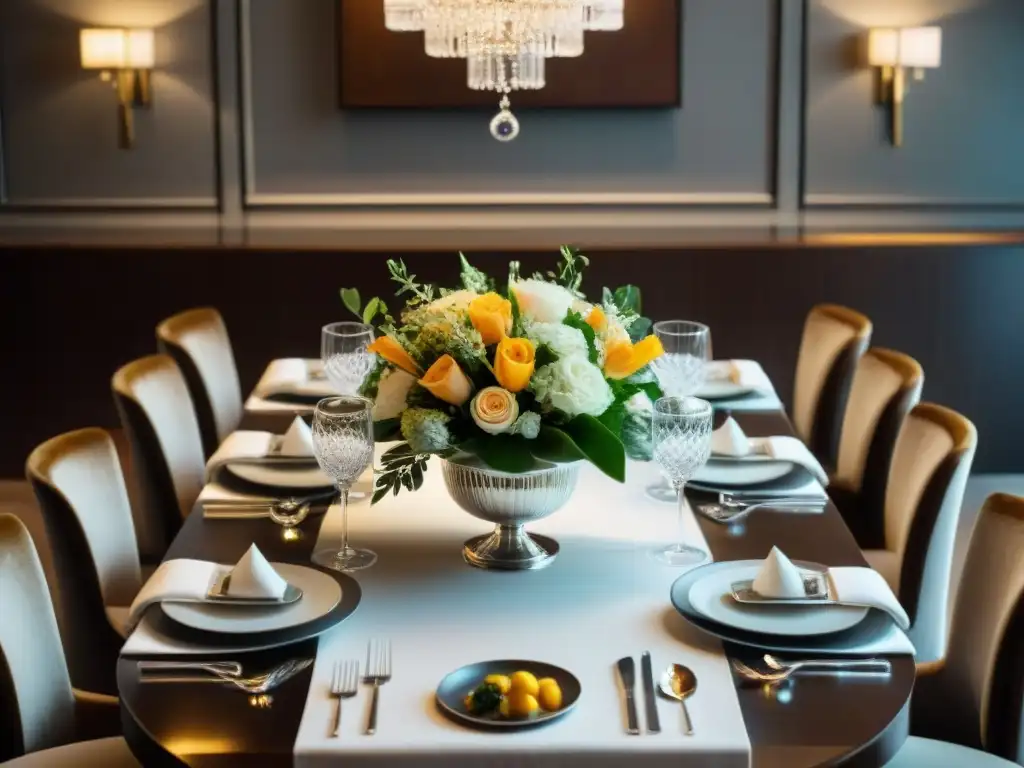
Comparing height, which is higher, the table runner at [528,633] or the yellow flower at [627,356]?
the yellow flower at [627,356]

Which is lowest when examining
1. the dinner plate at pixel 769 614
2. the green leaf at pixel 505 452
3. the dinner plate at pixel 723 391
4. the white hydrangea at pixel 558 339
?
the dinner plate at pixel 769 614

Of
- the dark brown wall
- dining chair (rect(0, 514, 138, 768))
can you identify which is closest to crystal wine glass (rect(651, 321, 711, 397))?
dining chair (rect(0, 514, 138, 768))

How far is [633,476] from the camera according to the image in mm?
2703

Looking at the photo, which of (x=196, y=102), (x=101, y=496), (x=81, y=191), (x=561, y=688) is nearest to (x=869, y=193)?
(x=196, y=102)

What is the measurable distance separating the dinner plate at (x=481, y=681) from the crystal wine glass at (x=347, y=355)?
1.15m

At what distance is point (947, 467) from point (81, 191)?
11.9 ft

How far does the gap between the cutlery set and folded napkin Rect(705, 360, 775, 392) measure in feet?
5.29

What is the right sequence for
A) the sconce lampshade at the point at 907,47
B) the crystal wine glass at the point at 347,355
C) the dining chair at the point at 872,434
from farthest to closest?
the sconce lampshade at the point at 907,47 → the dining chair at the point at 872,434 → the crystal wine glass at the point at 347,355

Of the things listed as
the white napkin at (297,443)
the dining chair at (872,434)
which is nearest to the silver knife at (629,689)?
the white napkin at (297,443)

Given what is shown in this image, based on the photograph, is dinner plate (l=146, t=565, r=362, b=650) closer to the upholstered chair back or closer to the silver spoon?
the upholstered chair back

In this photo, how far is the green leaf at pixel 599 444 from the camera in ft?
6.61

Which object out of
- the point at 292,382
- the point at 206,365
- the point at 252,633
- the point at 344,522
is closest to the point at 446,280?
the point at 206,365

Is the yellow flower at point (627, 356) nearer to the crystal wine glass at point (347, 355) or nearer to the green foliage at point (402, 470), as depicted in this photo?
the green foliage at point (402, 470)

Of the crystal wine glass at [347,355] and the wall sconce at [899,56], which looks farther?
the wall sconce at [899,56]
